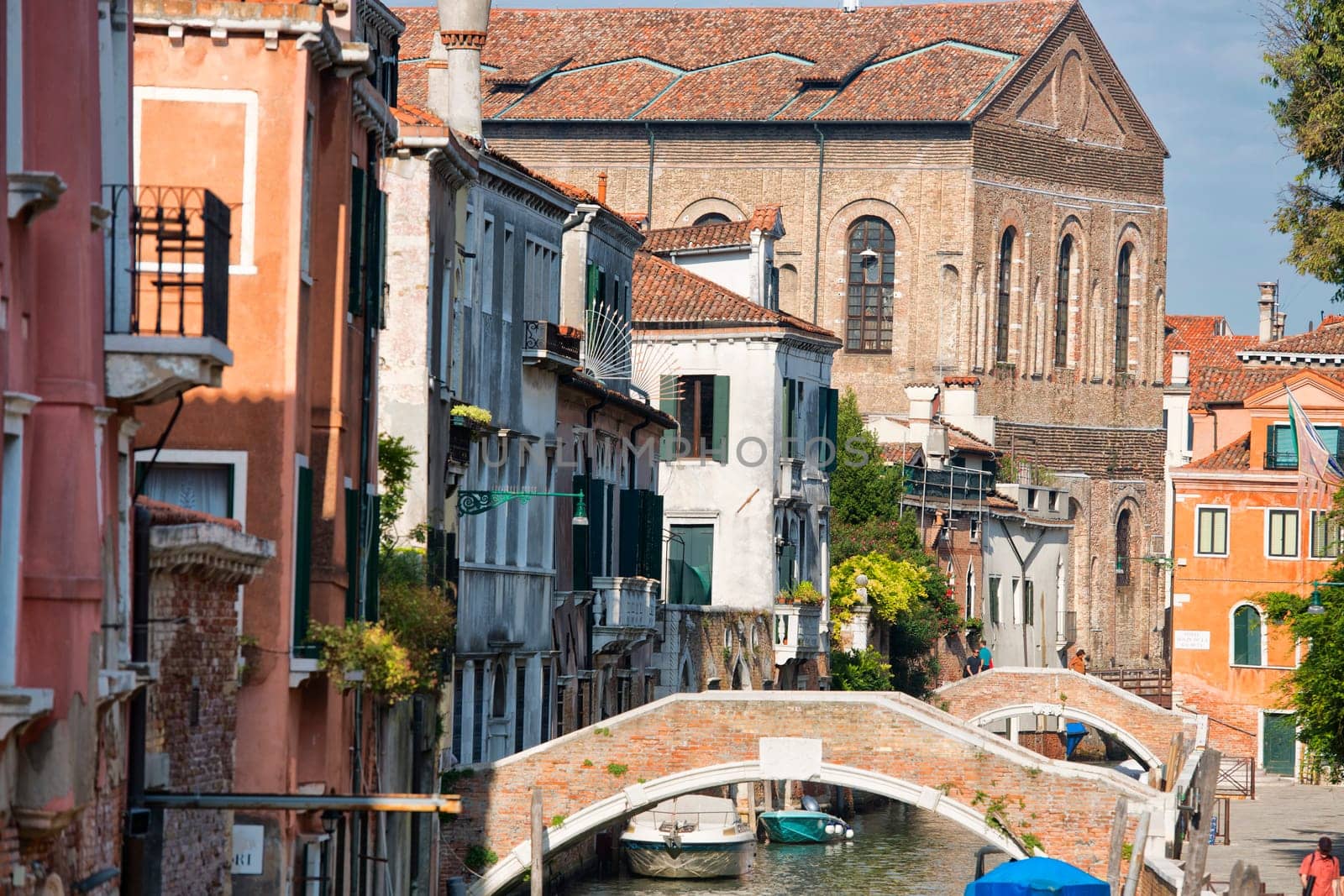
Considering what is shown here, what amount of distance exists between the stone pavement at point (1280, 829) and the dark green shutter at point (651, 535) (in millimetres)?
7793

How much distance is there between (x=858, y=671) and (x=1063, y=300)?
2723 cm

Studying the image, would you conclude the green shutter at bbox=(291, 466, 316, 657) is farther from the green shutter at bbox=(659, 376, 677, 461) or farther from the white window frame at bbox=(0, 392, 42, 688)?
the green shutter at bbox=(659, 376, 677, 461)

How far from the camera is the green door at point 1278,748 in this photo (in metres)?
47.7

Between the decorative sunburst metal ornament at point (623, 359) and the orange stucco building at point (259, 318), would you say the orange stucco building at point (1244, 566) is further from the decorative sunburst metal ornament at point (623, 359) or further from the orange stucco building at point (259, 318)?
the orange stucco building at point (259, 318)

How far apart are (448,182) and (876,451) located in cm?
3018

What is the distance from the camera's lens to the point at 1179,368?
72750 mm

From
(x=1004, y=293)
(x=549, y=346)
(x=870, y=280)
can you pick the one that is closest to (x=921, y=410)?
(x=870, y=280)

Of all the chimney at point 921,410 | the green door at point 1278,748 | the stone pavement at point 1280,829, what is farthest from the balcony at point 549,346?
the chimney at point 921,410

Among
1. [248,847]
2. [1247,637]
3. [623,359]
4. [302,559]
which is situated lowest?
[1247,637]

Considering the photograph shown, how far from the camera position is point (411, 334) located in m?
20.9

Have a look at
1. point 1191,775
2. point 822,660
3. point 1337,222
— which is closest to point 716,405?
point 822,660

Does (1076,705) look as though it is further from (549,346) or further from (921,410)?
(549,346)

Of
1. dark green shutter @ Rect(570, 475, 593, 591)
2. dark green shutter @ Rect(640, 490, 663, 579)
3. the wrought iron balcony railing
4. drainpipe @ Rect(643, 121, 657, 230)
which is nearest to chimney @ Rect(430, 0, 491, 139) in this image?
dark green shutter @ Rect(570, 475, 593, 591)

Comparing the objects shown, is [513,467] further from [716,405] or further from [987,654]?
[987,654]
